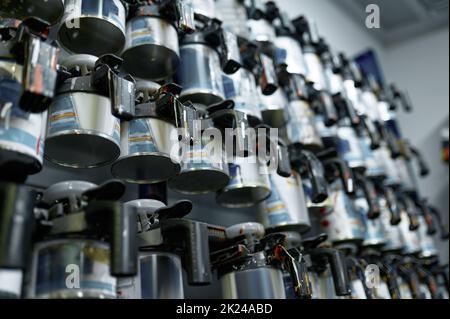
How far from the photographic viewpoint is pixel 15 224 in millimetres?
500

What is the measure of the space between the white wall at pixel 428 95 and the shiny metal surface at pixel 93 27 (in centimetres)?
157

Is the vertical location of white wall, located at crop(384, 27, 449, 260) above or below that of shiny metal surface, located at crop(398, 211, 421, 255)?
above

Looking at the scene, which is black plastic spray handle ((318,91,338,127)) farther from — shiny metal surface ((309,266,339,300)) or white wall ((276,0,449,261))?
white wall ((276,0,449,261))

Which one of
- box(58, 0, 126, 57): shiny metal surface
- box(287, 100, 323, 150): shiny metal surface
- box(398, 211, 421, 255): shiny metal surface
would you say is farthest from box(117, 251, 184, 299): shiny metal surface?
box(398, 211, 421, 255): shiny metal surface

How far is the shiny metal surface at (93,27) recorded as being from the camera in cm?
76

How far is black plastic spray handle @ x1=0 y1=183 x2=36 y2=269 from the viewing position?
0.48 m

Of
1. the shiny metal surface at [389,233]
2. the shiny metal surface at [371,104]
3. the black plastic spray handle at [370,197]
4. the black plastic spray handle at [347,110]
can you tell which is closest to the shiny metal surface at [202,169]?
the black plastic spray handle at [370,197]

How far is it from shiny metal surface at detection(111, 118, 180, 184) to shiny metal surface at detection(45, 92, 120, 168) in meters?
0.03

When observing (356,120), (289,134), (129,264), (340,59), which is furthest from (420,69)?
(129,264)

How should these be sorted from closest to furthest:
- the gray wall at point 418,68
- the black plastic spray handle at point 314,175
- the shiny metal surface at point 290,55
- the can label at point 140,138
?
the can label at point 140,138
the black plastic spray handle at point 314,175
the shiny metal surface at point 290,55
the gray wall at point 418,68

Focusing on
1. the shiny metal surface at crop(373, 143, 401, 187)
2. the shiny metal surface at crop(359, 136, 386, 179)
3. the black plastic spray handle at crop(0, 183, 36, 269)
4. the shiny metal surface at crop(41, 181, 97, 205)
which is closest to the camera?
the black plastic spray handle at crop(0, 183, 36, 269)

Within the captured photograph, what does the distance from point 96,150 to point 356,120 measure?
0.85 m

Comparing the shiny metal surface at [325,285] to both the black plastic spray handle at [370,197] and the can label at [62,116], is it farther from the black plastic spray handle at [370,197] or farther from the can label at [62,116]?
the can label at [62,116]

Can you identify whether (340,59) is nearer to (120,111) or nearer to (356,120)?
(356,120)
